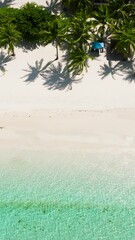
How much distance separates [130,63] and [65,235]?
13377 mm

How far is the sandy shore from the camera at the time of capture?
23656 mm

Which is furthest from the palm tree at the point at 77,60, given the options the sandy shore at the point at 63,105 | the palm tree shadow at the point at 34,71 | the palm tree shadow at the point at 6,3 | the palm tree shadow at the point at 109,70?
the palm tree shadow at the point at 6,3

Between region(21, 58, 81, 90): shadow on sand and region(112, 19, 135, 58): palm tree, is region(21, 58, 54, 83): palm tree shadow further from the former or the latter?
region(112, 19, 135, 58): palm tree

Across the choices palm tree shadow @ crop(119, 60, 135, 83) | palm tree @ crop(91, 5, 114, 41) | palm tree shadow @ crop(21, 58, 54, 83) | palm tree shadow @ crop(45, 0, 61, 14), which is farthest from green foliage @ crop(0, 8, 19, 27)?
palm tree shadow @ crop(119, 60, 135, 83)

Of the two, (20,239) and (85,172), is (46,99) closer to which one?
(85,172)

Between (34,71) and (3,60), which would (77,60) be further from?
(3,60)

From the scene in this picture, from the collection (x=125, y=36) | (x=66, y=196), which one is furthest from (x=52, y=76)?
(x=66, y=196)

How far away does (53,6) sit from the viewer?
98.5ft

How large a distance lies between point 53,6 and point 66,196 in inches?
626

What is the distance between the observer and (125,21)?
86.6ft

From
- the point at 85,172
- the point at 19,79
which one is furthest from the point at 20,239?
the point at 19,79

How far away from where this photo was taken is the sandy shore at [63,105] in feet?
77.6

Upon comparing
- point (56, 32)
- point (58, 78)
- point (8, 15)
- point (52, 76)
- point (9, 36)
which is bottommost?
point (58, 78)

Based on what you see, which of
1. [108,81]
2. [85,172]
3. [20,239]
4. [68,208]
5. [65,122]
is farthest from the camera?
[108,81]
